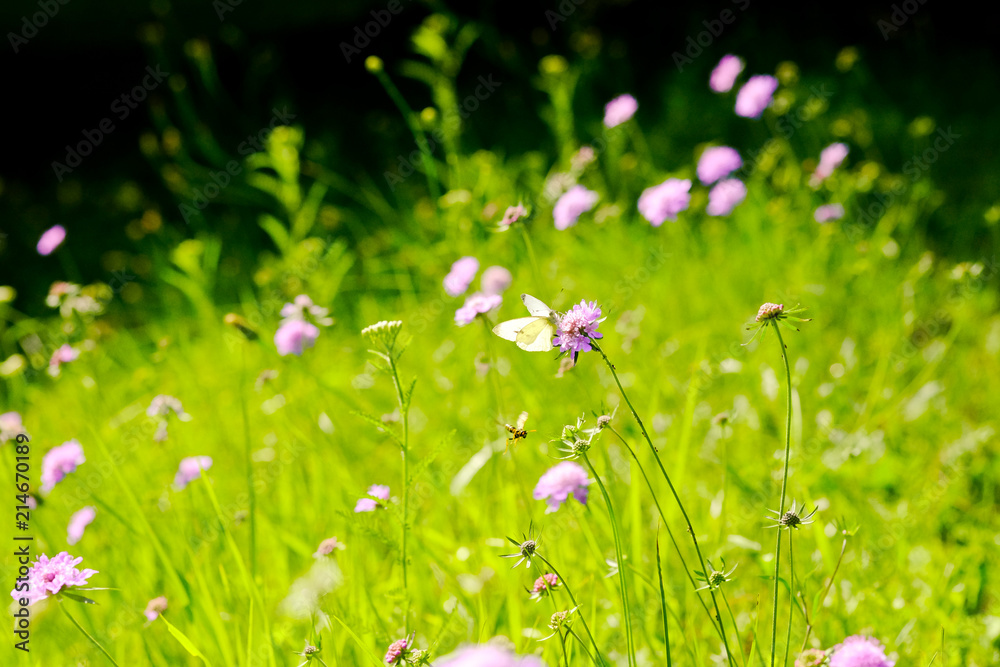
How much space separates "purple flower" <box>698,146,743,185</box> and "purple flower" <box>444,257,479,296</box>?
674 millimetres

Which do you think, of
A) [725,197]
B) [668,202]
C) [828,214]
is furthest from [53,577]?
[828,214]

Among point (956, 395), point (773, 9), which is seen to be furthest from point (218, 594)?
point (773, 9)

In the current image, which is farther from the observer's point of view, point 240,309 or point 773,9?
point 773,9

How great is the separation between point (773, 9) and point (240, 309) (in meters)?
3.43

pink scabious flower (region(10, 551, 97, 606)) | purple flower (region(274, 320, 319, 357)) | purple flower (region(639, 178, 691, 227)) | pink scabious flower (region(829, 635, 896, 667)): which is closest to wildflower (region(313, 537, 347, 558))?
pink scabious flower (region(10, 551, 97, 606))

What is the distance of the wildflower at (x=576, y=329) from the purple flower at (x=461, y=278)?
53 cm

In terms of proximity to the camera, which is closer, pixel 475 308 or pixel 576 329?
pixel 576 329

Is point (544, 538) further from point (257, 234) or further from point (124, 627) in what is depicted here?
point (257, 234)

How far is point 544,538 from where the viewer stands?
4.54 feet

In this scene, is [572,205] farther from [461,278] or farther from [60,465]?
[60,465]

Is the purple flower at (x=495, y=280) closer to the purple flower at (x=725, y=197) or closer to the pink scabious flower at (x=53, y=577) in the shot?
the purple flower at (x=725, y=197)

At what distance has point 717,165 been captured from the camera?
6.43 ft

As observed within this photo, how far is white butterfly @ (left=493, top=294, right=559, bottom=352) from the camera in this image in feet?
2.94

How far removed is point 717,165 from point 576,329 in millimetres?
1205
